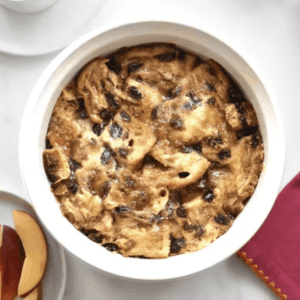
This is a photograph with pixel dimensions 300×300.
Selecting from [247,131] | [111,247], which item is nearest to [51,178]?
[111,247]

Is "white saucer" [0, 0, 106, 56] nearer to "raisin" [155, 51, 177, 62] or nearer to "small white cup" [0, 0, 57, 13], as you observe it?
"small white cup" [0, 0, 57, 13]

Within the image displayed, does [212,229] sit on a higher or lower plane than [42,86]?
lower

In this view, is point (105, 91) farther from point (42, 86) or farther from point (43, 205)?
point (43, 205)

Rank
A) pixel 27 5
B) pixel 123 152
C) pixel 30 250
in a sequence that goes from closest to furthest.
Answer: pixel 123 152 → pixel 27 5 → pixel 30 250

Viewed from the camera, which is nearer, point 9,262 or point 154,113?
point 154,113

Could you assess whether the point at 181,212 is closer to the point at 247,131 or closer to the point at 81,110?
the point at 247,131

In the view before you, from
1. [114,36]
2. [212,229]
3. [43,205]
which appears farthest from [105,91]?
[212,229]

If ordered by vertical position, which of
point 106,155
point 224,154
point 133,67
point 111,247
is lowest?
point 111,247

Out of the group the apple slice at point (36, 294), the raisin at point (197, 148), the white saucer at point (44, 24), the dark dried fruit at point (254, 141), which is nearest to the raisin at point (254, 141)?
the dark dried fruit at point (254, 141)
